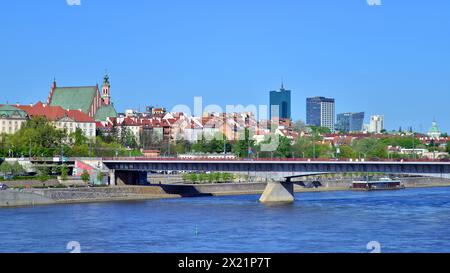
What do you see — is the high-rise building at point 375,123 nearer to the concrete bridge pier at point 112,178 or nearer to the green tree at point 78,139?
the green tree at point 78,139

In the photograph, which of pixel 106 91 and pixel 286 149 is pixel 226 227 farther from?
pixel 106 91

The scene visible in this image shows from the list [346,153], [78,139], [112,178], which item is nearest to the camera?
[112,178]

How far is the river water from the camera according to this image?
24969 millimetres

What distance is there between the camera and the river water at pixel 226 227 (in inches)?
983

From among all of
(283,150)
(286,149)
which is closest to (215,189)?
(283,150)

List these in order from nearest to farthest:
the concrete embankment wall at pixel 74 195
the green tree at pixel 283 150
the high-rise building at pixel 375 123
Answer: the concrete embankment wall at pixel 74 195 < the green tree at pixel 283 150 < the high-rise building at pixel 375 123

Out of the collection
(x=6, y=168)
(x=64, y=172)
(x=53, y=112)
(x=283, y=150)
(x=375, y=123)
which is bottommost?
(x=64, y=172)

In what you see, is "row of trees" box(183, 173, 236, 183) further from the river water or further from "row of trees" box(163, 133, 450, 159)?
the river water

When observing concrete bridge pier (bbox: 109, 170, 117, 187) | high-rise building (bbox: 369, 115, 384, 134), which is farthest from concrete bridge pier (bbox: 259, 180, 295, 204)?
high-rise building (bbox: 369, 115, 384, 134)

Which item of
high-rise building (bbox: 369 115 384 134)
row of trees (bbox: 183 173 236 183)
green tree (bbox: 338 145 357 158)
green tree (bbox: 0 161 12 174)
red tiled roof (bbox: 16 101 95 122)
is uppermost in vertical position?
high-rise building (bbox: 369 115 384 134)

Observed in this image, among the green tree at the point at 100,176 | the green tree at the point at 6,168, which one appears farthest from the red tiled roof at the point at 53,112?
the green tree at the point at 100,176

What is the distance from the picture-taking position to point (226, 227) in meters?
31.2
